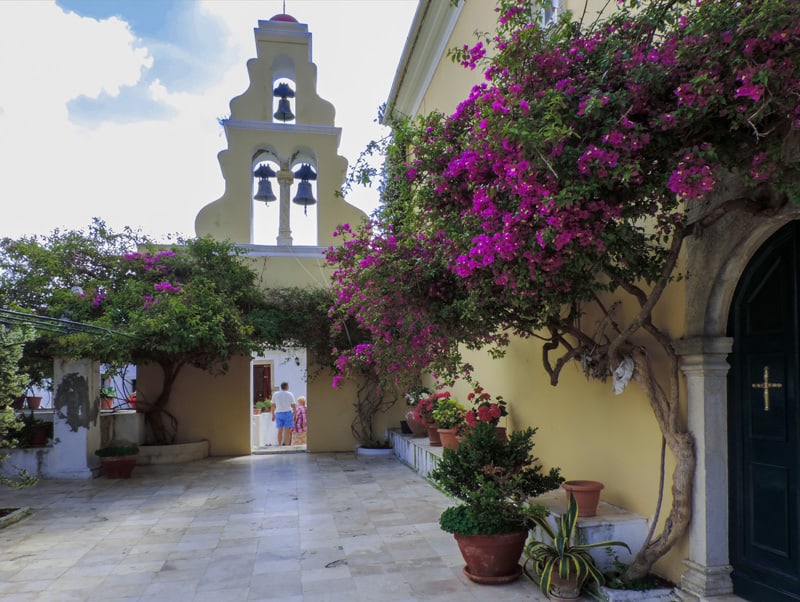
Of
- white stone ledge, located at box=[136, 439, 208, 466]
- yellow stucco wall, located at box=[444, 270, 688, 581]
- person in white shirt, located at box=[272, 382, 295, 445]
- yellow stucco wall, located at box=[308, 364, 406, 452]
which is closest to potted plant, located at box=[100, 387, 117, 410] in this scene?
white stone ledge, located at box=[136, 439, 208, 466]

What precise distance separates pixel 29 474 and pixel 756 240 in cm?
1072

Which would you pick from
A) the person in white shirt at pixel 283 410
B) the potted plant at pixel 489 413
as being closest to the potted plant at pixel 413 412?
the potted plant at pixel 489 413

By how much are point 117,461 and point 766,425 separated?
30.5 ft

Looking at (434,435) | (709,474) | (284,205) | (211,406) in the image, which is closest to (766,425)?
(709,474)

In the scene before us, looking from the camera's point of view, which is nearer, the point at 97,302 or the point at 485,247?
the point at 485,247

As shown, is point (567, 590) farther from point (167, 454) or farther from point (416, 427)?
point (167, 454)

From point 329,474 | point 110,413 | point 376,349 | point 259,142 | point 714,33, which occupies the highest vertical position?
point 259,142

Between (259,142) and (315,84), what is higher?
(315,84)

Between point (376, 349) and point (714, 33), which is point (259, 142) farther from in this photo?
point (714, 33)

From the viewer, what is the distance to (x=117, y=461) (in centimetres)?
966

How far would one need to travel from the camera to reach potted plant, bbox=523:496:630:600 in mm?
4121

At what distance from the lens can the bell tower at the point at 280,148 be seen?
1213cm

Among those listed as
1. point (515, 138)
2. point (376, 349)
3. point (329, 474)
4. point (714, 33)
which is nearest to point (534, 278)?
point (515, 138)

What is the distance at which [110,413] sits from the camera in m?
11.4
